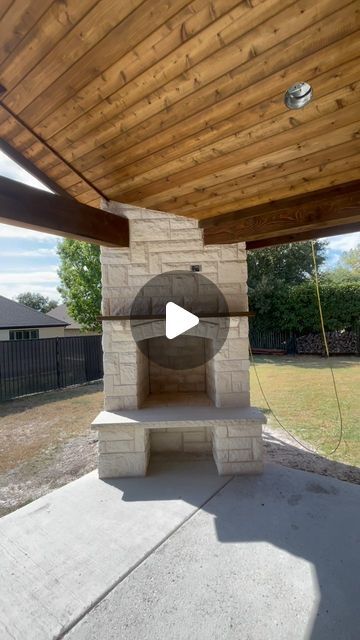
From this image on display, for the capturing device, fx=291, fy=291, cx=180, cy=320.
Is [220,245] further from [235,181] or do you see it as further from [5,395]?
[5,395]

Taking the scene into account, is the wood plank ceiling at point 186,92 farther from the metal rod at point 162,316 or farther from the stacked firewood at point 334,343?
the stacked firewood at point 334,343

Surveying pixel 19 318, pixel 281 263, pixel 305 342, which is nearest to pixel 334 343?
pixel 305 342

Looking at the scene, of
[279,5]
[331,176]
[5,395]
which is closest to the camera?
[279,5]

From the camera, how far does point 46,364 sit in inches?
313

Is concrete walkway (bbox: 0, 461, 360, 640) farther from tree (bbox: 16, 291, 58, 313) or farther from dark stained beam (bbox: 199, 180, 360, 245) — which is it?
tree (bbox: 16, 291, 58, 313)

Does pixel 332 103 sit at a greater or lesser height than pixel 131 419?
greater

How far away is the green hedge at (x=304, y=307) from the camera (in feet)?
39.8

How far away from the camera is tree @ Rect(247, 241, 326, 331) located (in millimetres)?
13875

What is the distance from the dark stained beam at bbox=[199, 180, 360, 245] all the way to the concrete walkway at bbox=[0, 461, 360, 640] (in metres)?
2.38

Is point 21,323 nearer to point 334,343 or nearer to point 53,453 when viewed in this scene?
point 53,453

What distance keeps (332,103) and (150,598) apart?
10.1ft

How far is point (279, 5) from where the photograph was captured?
1345 millimetres

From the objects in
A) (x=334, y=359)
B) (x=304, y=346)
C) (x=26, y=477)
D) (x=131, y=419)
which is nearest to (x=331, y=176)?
(x=131, y=419)

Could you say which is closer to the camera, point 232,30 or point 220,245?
point 232,30
